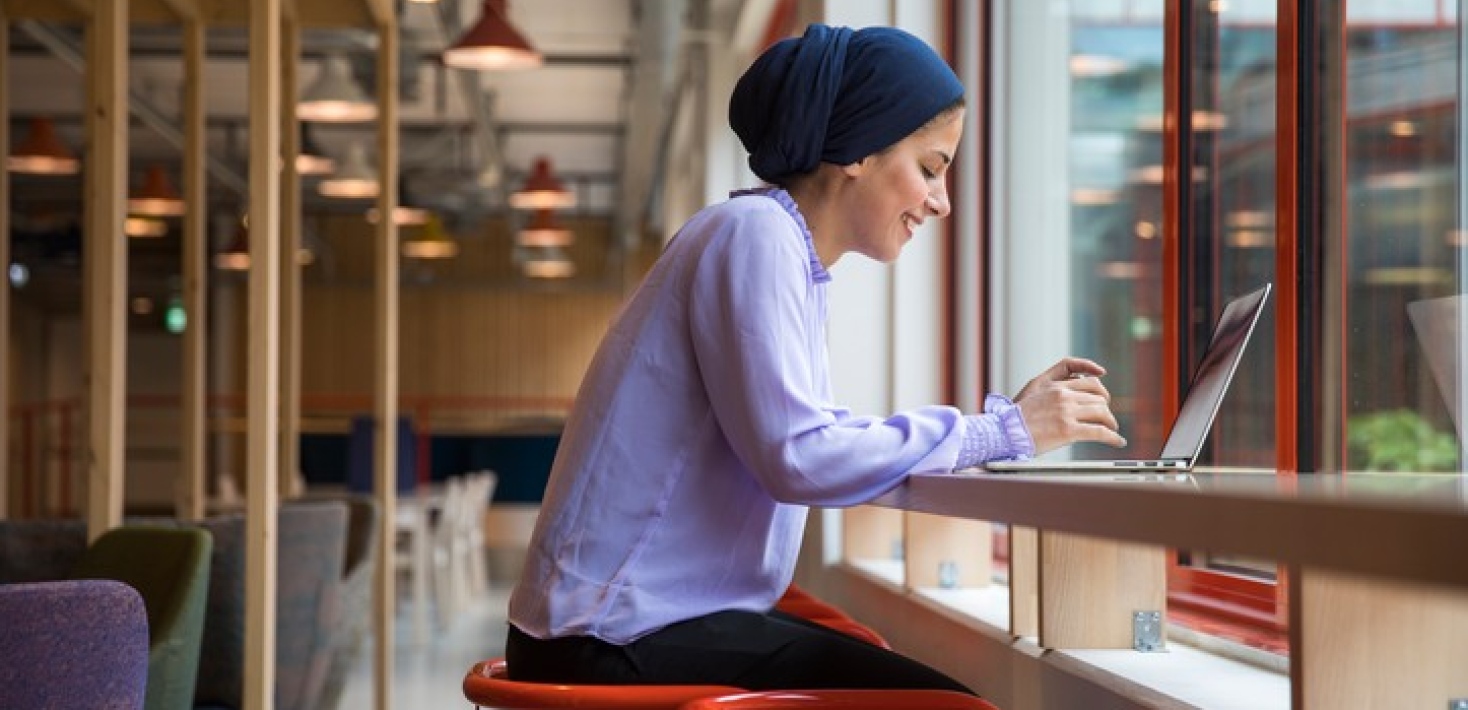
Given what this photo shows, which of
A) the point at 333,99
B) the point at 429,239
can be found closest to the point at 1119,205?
the point at 333,99

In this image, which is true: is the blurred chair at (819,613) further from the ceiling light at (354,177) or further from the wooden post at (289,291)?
the ceiling light at (354,177)

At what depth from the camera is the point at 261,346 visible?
410 centimetres

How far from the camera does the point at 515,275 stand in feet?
72.4

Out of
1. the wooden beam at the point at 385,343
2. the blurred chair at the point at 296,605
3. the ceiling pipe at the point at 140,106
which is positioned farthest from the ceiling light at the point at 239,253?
the blurred chair at the point at 296,605

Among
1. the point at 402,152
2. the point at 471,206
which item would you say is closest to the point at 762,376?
the point at 471,206

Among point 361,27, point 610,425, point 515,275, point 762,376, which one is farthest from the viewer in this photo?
point 515,275

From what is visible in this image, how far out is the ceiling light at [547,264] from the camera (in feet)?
64.1

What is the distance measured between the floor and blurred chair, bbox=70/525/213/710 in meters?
2.70

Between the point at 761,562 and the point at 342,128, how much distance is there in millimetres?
14195

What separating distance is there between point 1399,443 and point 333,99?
6.51 meters

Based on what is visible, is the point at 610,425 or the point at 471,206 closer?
the point at 610,425

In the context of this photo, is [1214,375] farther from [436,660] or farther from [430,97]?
[430,97]

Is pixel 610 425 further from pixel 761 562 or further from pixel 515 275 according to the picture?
pixel 515 275

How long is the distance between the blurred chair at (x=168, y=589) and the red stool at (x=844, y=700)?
1793mm
